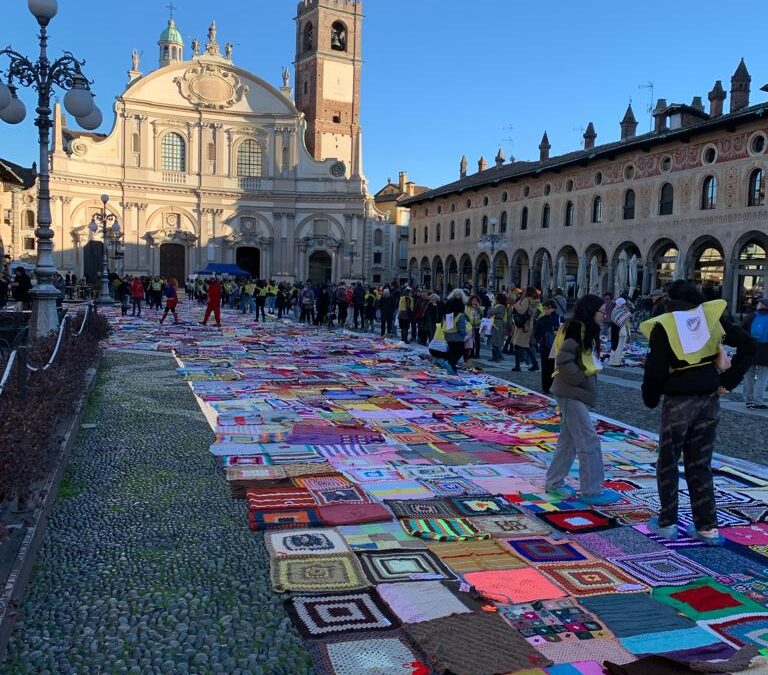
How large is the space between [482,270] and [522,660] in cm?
4690

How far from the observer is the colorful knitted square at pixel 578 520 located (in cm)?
529

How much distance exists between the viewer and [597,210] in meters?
36.2

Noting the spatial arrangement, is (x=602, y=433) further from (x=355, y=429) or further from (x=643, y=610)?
(x=643, y=610)

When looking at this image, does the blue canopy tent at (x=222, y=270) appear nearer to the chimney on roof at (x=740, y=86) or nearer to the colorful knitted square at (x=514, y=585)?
the chimney on roof at (x=740, y=86)

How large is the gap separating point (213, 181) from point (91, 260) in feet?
36.7

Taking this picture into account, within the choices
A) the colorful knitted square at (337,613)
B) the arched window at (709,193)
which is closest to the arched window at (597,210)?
the arched window at (709,193)

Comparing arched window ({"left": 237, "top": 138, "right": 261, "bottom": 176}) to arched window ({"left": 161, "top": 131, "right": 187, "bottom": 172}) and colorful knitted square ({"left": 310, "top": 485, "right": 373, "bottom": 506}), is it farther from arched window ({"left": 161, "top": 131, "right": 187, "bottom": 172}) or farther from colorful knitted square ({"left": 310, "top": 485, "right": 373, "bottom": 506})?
colorful knitted square ({"left": 310, "top": 485, "right": 373, "bottom": 506})

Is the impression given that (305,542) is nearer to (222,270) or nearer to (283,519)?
(283,519)

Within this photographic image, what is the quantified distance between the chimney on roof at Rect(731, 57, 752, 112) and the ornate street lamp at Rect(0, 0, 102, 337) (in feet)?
93.6

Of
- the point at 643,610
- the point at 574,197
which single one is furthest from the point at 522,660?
the point at 574,197

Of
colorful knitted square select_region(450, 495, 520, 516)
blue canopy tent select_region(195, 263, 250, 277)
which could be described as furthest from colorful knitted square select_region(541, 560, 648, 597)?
blue canopy tent select_region(195, 263, 250, 277)

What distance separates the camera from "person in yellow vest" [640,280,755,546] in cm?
486

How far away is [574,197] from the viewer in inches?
1479

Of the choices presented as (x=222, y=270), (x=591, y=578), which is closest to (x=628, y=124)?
(x=222, y=270)
